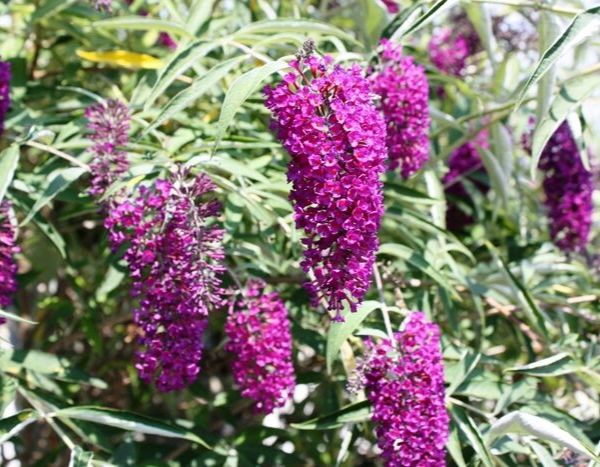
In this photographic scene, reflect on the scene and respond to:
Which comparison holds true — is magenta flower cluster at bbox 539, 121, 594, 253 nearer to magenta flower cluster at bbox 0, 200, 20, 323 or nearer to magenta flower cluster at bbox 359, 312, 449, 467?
magenta flower cluster at bbox 359, 312, 449, 467

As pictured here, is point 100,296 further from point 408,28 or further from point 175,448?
point 408,28

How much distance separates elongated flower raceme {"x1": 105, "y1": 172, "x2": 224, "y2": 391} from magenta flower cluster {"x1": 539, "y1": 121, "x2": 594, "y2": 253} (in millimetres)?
886

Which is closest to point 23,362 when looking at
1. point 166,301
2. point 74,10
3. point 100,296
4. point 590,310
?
point 100,296

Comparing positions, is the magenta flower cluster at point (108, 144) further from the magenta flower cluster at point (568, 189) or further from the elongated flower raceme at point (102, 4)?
the magenta flower cluster at point (568, 189)

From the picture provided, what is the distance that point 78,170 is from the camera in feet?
5.21

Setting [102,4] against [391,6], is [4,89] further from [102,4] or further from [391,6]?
[391,6]

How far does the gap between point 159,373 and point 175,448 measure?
2.19ft

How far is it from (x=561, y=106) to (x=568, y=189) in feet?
1.19

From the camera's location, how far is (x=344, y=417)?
1603 mm

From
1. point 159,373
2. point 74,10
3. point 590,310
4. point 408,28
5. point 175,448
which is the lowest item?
point 175,448

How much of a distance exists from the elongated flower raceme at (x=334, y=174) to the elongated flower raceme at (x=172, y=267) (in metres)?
0.18

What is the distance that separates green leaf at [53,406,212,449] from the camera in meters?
1.59

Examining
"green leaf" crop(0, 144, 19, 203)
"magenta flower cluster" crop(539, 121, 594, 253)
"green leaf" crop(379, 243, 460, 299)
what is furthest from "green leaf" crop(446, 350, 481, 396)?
"green leaf" crop(0, 144, 19, 203)

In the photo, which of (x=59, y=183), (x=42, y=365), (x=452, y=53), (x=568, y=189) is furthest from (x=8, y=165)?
(x=452, y=53)
